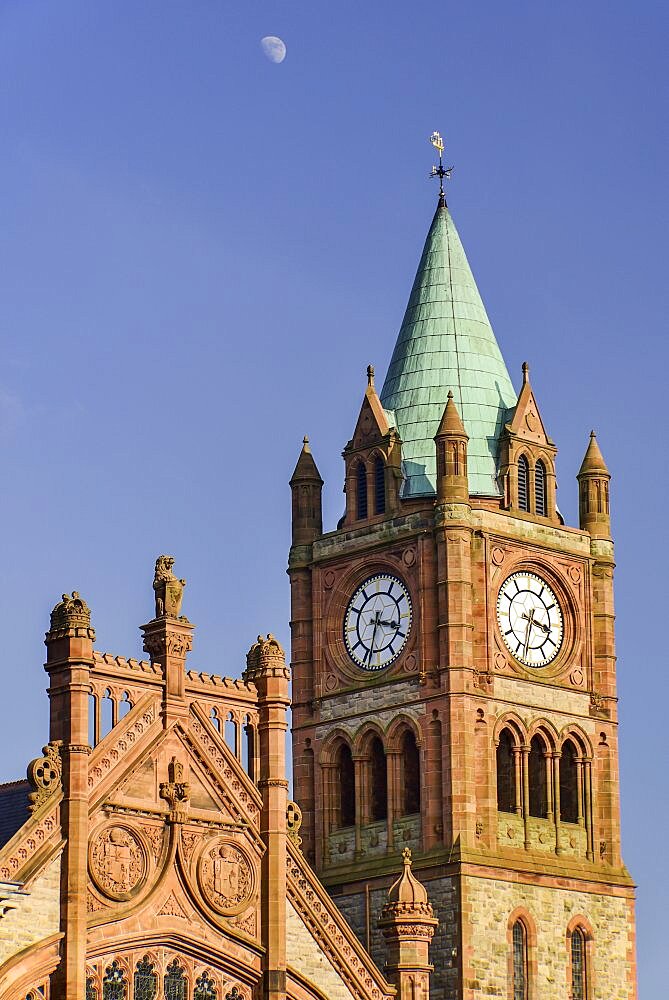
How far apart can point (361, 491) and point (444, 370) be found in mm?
4714

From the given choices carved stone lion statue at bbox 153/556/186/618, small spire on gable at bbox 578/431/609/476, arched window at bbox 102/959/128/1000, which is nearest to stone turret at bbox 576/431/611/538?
small spire on gable at bbox 578/431/609/476

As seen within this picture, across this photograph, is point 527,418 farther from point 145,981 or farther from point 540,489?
point 145,981

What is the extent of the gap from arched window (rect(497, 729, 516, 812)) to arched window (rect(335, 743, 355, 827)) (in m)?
4.88

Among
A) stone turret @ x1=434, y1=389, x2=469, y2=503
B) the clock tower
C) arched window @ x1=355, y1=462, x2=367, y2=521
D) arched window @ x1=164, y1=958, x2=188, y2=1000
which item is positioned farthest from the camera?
arched window @ x1=355, y1=462, x2=367, y2=521

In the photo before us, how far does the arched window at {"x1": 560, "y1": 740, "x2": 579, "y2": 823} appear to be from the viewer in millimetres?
96438

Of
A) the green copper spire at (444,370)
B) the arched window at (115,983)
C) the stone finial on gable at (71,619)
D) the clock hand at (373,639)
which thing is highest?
the green copper spire at (444,370)

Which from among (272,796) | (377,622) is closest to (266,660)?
(272,796)

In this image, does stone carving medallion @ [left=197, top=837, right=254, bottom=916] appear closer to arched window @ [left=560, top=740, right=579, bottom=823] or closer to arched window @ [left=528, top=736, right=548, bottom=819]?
arched window @ [left=528, top=736, right=548, bottom=819]

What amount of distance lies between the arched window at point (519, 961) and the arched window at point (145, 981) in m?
18.2

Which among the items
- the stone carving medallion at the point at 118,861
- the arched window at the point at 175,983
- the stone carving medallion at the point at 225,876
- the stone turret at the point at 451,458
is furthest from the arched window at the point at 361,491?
the arched window at the point at 175,983

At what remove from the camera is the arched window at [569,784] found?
96.4 m

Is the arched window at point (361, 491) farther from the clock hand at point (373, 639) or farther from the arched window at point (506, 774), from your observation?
the arched window at point (506, 774)

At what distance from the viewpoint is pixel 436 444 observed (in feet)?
314

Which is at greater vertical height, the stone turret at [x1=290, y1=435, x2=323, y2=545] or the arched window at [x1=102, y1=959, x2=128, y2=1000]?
the stone turret at [x1=290, y1=435, x2=323, y2=545]
